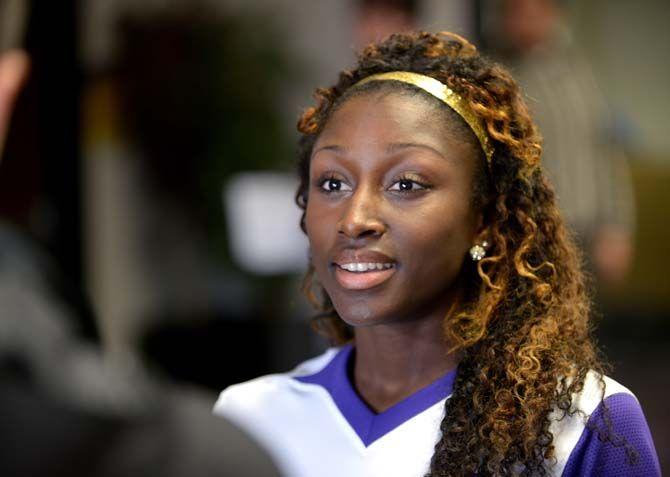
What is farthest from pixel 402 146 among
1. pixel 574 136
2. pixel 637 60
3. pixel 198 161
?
pixel 637 60

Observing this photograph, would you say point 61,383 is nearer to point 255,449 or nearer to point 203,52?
point 255,449

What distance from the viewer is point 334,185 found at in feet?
5.92

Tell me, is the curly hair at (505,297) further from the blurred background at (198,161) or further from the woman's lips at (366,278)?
the blurred background at (198,161)

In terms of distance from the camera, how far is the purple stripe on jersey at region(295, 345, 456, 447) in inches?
69.4

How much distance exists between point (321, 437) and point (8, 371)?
1007 mm

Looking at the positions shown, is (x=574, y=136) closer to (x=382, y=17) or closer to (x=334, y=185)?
(x=382, y=17)

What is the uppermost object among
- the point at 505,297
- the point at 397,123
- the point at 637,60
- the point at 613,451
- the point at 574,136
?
the point at 397,123

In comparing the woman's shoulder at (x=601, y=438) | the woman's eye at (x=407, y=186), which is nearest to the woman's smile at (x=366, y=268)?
the woman's eye at (x=407, y=186)

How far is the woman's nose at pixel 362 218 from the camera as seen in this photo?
1706 millimetres

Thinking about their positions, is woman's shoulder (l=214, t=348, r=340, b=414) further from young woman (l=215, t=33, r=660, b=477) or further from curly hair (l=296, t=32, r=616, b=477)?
curly hair (l=296, t=32, r=616, b=477)

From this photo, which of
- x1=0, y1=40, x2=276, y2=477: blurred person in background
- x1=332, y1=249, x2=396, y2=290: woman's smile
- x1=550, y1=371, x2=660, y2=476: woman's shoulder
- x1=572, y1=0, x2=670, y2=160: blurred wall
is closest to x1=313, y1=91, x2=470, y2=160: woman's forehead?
x1=332, y1=249, x2=396, y2=290: woman's smile

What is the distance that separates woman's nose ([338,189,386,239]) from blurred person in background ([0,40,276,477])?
834 millimetres

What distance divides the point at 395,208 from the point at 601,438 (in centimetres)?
49

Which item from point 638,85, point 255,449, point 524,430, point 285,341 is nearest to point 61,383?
point 255,449
